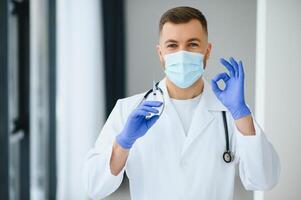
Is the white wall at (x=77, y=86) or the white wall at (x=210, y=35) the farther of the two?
the white wall at (x=77, y=86)

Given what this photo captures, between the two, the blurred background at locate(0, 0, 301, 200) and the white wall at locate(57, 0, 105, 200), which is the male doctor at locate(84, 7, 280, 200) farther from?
the white wall at locate(57, 0, 105, 200)

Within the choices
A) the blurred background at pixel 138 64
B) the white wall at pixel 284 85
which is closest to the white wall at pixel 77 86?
the blurred background at pixel 138 64

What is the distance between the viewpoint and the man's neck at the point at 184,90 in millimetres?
1121

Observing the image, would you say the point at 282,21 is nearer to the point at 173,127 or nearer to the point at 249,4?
the point at 249,4

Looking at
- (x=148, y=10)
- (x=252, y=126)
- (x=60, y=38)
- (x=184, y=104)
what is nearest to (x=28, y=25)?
(x=60, y=38)

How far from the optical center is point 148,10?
1.20m

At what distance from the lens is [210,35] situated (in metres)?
1.12

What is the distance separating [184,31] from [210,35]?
114 mm

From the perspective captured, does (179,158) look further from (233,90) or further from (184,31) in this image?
(184,31)

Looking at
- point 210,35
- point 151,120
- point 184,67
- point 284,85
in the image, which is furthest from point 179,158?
point 284,85

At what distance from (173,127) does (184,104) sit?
0.08 meters

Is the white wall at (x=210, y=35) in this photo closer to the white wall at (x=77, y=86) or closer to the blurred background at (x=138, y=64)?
the blurred background at (x=138, y=64)

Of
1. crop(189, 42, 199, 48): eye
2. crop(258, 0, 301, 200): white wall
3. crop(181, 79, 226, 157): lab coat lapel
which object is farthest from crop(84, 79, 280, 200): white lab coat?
crop(258, 0, 301, 200): white wall

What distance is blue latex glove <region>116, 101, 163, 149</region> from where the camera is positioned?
101 cm
